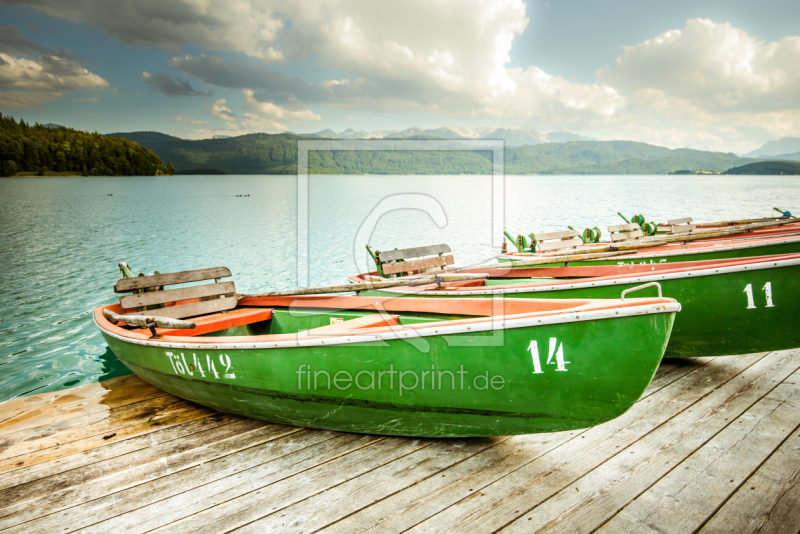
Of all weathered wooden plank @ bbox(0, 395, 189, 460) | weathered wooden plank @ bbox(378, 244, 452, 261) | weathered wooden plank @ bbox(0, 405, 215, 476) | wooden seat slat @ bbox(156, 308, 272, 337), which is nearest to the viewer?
weathered wooden plank @ bbox(0, 405, 215, 476)

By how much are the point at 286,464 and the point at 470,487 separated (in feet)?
4.60

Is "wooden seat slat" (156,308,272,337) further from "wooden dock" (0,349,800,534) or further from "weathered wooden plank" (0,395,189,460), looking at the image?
"wooden dock" (0,349,800,534)

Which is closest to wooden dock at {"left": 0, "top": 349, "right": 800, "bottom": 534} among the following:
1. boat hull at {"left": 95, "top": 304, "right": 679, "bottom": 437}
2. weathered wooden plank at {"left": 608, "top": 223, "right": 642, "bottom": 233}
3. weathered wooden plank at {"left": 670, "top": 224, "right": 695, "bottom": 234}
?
boat hull at {"left": 95, "top": 304, "right": 679, "bottom": 437}

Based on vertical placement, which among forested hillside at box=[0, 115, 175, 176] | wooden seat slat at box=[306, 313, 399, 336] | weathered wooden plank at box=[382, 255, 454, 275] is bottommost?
wooden seat slat at box=[306, 313, 399, 336]

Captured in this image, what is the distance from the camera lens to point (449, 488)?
3.04 metres

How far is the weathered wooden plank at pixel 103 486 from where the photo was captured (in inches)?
113

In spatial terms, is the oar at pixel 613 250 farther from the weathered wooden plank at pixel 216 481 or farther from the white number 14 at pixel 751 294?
the weathered wooden plank at pixel 216 481

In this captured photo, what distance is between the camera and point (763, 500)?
2752mm

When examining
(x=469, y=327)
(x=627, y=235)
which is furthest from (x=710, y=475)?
(x=627, y=235)

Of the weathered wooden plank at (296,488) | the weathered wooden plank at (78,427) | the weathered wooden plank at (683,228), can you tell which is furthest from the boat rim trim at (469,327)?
the weathered wooden plank at (683,228)

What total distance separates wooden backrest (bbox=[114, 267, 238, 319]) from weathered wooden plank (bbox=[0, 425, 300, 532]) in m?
2.04

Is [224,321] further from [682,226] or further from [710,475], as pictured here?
[682,226]

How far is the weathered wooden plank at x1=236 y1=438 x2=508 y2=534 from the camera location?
278cm

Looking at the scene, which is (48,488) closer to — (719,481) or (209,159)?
(719,481)
